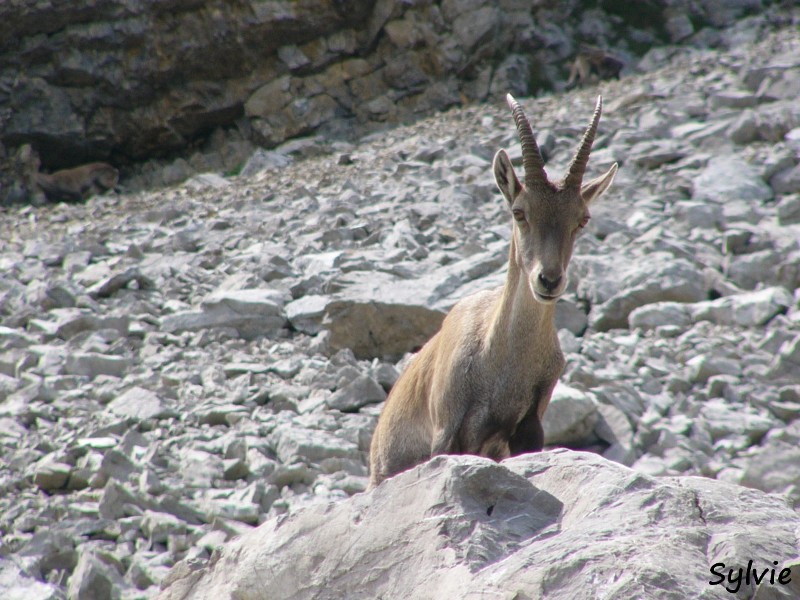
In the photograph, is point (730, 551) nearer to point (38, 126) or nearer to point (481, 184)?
point (481, 184)

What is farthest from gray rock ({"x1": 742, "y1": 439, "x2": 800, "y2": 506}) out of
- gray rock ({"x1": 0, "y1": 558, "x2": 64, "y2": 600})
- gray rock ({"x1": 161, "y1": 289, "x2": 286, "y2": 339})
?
gray rock ({"x1": 161, "y1": 289, "x2": 286, "y2": 339})

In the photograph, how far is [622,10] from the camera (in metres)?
20.0

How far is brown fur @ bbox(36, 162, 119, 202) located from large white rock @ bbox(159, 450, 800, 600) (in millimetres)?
14982

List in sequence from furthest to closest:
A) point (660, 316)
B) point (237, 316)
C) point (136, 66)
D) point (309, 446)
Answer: point (136, 66) < point (237, 316) < point (660, 316) < point (309, 446)

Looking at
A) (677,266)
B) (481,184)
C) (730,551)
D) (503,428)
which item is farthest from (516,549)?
(481,184)

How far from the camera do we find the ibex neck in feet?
15.1

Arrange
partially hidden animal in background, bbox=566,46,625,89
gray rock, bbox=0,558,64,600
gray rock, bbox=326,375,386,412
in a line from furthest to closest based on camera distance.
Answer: partially hidden animal in background, bbox=566,46,625,89 < gray rock, bbox=326,375,386,412 < gray rock, bbox=0,558,64,600

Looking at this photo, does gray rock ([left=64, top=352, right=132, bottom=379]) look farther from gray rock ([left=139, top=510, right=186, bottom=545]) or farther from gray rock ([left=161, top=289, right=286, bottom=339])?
gray rock ([left=139, top=510, right=186, bottom=545])

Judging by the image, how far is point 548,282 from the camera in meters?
4.26

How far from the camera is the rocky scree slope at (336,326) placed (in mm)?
5355

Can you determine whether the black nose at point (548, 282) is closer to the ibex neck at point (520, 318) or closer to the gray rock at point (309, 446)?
the ibex neck at point (520, 318)

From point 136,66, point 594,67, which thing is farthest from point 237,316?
point 594,67

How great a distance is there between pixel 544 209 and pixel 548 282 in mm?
494

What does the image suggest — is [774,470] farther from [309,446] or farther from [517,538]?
[517,538]
